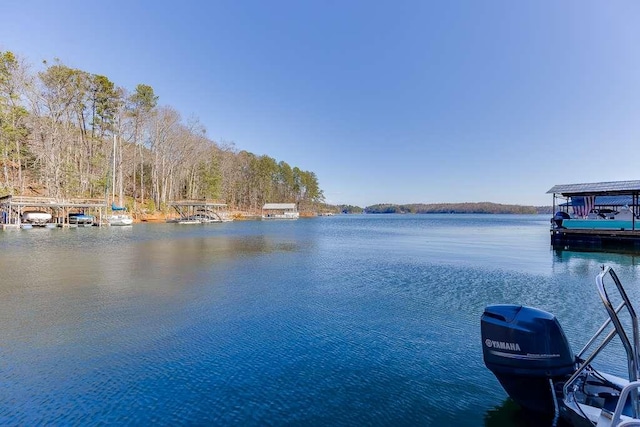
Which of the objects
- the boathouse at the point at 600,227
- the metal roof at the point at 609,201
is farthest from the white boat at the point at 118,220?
the metal roof at the point at 609,201

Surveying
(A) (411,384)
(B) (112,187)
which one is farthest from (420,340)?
(B) (112,187)

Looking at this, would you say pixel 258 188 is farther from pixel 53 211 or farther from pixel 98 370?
pixel 98 370

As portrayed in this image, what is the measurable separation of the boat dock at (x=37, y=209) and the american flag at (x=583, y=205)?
46623 mm

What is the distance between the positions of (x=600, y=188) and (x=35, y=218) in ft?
158

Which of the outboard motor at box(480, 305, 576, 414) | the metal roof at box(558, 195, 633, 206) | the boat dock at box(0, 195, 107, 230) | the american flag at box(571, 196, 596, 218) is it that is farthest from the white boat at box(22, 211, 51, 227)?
the metal roof at box(558, 195, 633, 206)

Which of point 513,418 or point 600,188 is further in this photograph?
point 600,188

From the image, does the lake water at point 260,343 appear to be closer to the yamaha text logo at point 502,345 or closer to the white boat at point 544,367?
Result: the white boat at point 544,367

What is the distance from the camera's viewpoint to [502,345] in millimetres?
3451

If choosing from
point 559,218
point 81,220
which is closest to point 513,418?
point 559,218

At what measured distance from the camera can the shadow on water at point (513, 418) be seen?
3604 mm

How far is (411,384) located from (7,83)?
153ft

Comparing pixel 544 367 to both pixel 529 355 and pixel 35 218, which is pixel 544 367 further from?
pixel 35 218

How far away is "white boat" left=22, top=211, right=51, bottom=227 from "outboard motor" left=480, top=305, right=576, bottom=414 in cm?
4268

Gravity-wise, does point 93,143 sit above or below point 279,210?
above
